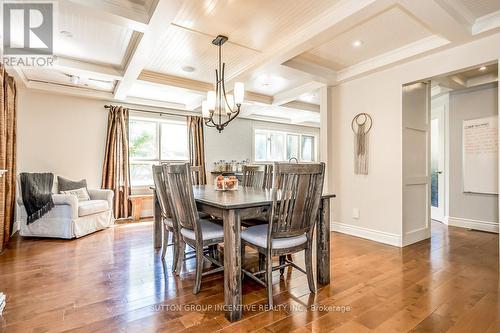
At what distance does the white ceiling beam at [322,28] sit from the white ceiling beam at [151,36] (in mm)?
1265

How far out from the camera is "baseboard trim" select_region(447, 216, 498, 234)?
414cm

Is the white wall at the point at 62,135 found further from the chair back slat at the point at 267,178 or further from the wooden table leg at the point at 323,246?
the wooden table leg at the point at 323,246

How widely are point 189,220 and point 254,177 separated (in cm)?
147

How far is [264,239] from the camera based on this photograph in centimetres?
200

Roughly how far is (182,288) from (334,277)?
1377 millimetres

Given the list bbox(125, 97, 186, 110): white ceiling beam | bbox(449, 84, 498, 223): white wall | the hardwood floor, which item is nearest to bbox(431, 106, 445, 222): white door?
bbox(449, 84, 498, 223): white wall

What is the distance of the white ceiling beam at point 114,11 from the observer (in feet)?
7.00

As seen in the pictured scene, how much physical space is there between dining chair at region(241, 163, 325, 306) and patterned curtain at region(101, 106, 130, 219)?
384 centimetres

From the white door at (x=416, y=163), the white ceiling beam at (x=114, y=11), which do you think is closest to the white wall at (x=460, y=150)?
the white door at (x=416, y=163)

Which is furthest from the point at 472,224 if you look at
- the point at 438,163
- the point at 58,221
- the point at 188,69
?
the point at 58,221

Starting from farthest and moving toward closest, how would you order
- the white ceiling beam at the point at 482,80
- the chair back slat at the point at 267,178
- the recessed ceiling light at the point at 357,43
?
the white ceiling beam at the point at 482,80 < the chair back slat at the point at 267,178 < the recessed ceiling light at the point at 357,43

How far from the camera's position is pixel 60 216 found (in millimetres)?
3764

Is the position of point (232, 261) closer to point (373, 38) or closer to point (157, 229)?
point (157, 229)

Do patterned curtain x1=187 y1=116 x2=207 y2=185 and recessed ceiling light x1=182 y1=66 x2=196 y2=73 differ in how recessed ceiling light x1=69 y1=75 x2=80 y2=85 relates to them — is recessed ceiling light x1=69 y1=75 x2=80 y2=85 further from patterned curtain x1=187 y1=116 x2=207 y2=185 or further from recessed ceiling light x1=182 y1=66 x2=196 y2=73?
patterned curtain x1=187 y1=116 x2=207 y2=185
